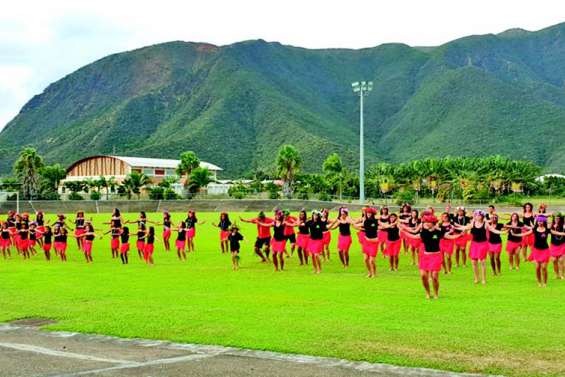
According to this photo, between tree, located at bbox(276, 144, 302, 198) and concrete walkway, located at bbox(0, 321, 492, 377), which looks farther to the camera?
tree, located at bbox(276, 144, 302, 198)

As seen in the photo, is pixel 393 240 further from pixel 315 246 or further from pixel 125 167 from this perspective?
pixel 125 167

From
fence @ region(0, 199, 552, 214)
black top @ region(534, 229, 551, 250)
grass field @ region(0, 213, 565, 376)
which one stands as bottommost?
grass field @ region(0, 213, 565, 376)

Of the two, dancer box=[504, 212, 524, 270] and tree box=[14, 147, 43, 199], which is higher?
tree box=[14, 147, 43, 199]

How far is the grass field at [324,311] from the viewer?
9820 millimetres

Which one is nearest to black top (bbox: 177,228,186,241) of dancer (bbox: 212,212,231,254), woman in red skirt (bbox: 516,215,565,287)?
dancer (bbox: 212,212,231,254)

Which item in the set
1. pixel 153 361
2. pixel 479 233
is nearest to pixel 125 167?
pixel 479 233

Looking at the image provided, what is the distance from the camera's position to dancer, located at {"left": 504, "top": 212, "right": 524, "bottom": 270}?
1891 centimetres

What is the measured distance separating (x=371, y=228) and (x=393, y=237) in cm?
214

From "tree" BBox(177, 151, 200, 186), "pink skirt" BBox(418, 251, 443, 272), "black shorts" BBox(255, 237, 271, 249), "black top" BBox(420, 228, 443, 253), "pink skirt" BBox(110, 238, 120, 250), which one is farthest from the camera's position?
"tree" BBox(177, 151, 200, 186)

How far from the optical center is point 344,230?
67.8 feet

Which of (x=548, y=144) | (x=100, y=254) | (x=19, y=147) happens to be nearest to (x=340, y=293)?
(x=100, y=254)

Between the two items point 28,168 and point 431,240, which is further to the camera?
point 28,168

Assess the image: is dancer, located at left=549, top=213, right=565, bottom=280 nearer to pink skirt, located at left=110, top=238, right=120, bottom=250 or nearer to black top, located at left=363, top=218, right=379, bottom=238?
black top, located at left=363, top=218, right=379, bottom=238

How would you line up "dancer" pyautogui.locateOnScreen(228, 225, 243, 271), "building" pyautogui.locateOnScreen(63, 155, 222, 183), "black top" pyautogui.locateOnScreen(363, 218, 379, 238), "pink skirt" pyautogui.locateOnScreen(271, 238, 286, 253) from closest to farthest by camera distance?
"black top" pyautogui.locateOnScreen(363, 218, 379, 238) → "pink skirt" pyautogui.locateOnScreen(271, 238, 286, 253) → "dancer" pyautogui.locateOnScreen(228, 225, 243, 271) → "building" pyautogui.locateOnScreen(63, 155, 222, 183)
